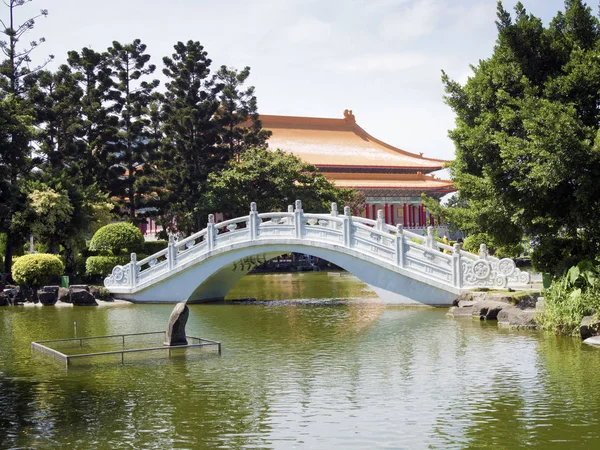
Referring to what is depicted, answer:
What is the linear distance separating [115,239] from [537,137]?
1777 centimetres

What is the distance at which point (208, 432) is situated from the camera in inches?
325

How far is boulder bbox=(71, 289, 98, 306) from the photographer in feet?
77.4

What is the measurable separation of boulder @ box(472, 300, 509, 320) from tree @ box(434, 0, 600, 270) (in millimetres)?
1257

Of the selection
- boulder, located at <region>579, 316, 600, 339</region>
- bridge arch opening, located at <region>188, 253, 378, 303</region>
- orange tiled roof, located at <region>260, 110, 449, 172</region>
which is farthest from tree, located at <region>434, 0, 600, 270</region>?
orange tiled roof, located at <region>260, 110, 449, 172</region>

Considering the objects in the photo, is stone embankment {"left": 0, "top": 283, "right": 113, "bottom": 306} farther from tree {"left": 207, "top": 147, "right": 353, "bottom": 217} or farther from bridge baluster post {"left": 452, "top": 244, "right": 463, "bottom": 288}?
bridge baluster post {"left": 452, "top": 244, "right": 463, "bottom": 288}

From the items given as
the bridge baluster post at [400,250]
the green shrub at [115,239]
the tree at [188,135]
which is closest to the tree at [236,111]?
the tree at [188,135]

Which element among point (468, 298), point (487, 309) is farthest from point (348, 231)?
point (487, 309)

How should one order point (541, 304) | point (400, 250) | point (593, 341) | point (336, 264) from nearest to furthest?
point (593, 341)
point (541, 304)
point (400, 250)
point (336, 264)

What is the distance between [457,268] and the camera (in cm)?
1833

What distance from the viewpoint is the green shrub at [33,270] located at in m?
24.7

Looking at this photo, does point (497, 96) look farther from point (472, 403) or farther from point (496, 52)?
point (472, 403)

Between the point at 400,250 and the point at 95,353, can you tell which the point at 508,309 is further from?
the point at 95,353

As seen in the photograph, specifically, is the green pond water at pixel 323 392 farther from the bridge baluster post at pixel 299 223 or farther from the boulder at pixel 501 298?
the bridge baluster post at pixel 299 223

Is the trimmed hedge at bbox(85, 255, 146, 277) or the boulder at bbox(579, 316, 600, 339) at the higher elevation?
the trimmed hedge at bbox(85, 255, 146, 277)
